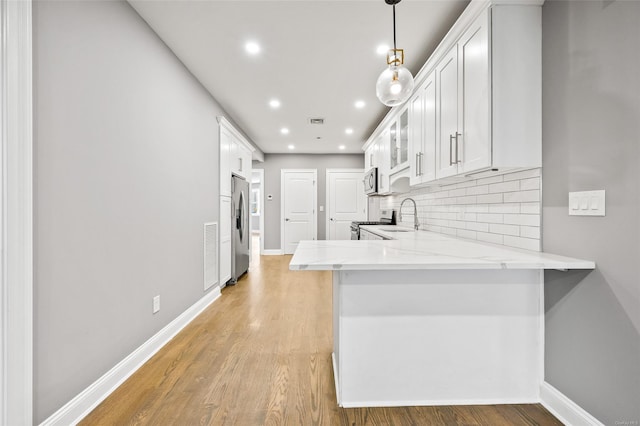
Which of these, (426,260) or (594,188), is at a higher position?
(594,188)

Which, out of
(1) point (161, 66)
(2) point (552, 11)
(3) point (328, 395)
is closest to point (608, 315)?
(3) point (328, 395)

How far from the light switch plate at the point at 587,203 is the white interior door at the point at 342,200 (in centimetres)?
548

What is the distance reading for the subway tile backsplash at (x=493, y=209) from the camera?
167 centimetres

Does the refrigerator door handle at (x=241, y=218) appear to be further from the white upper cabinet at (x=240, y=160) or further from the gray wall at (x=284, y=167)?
the gray wall at (x=284, y=167)

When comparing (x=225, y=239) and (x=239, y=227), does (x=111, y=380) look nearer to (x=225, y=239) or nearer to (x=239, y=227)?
(x=225, y=239)

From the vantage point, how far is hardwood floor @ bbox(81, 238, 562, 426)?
147 centimetres

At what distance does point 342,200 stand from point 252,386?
212 inches

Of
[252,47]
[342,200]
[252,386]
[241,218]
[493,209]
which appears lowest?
[252,386]

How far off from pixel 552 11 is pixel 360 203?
212 inches

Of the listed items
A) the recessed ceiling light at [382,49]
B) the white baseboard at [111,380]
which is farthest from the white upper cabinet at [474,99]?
the white baseboard at [111,380]
